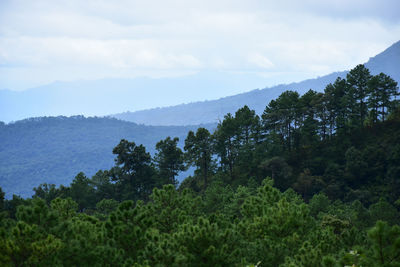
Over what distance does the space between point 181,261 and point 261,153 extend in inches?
1798

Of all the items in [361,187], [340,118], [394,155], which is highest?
[340,118]

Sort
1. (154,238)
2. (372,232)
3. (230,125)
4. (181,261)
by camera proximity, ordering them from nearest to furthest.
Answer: (372,232) < (181,261) < (154,238) < (230,125)

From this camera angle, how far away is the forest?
1839cm

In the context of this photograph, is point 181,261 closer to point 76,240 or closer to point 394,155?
point 76,240

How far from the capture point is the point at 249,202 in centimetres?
3047

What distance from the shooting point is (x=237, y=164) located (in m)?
68.2

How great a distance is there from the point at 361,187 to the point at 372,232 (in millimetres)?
47005

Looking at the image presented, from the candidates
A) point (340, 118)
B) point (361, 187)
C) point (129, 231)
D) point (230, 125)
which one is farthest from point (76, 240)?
point (340, 118)

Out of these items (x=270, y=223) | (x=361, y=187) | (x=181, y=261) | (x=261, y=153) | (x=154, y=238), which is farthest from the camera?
(x=261, y=153)

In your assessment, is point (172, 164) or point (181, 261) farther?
point (172, 164)

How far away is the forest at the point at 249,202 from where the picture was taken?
1839 centimetres

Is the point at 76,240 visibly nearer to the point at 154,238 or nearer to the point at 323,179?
the point at 154,238

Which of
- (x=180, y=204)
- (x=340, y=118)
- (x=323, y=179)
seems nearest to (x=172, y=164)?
(x=323, y=179)

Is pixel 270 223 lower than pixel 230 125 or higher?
lower
